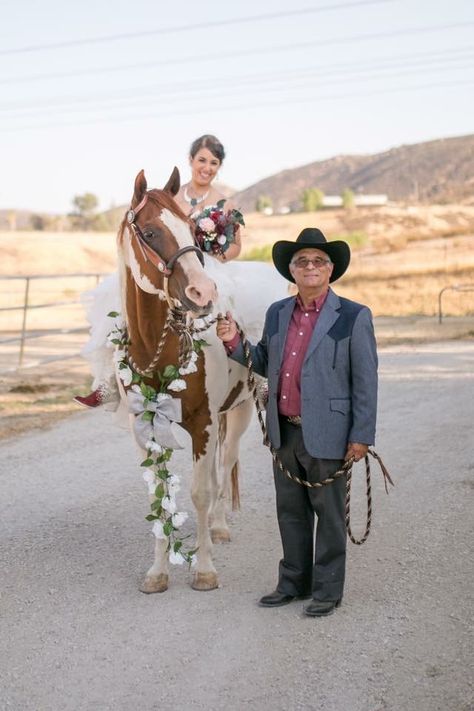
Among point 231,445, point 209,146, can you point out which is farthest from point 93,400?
point 209,146

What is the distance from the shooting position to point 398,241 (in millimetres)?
45750

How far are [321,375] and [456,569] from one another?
1.58 meters

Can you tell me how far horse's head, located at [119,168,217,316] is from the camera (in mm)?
4121

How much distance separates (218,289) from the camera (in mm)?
5309

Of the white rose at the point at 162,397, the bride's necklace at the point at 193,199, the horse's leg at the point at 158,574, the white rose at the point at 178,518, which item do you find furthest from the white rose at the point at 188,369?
the bride's necklace at the point at 193,199

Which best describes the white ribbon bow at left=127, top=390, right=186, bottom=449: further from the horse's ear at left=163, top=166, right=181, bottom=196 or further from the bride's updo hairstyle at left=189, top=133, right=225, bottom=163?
the bride's updo hairstyle at left=189, top=133, right=225, bottom=163

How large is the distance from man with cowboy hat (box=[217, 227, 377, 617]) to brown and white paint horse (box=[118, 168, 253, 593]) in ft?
0.95

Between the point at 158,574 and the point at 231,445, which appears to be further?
the point at 231,445

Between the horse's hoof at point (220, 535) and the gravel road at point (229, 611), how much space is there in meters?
0.10

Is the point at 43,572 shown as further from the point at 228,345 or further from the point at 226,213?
the point at 226,213

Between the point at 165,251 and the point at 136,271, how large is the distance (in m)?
0.27

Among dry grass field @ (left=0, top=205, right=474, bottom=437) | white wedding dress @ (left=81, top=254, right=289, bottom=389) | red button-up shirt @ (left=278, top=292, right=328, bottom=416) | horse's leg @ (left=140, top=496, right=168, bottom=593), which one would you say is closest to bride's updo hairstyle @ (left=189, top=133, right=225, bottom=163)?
white wedding dress @ (left=81, top=254, right=289, bottom=389)

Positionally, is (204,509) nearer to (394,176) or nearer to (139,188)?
(139,188)

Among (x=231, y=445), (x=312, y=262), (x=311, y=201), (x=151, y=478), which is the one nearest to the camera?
(x=312, y=262)
